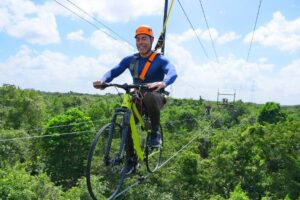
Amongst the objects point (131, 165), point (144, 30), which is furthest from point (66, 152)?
point (144, 30)

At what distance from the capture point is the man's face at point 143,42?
5688 millimetres

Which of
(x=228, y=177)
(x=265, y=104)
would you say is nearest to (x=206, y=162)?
(x=228, y=177)

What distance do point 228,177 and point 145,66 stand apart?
95.8ft

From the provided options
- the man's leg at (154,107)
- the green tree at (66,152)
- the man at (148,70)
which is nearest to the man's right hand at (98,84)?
the man at (148,70)

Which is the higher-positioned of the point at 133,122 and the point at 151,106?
the point at 151,106

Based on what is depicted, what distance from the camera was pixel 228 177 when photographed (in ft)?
109

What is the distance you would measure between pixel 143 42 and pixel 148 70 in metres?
0.43

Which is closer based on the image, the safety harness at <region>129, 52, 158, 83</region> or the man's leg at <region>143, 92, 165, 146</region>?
the man's leg at <region>143, 92, 165, 146</region>

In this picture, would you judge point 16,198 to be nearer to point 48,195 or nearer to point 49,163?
point 48,195

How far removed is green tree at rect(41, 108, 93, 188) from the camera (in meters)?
38.3

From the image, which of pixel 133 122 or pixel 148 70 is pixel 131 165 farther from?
pixel 148 70

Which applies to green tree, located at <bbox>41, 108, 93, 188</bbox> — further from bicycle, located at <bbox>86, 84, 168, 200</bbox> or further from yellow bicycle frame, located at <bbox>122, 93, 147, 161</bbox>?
yellow bicycle frame, located at <bbox>122, 93, 147, 161</bbox>

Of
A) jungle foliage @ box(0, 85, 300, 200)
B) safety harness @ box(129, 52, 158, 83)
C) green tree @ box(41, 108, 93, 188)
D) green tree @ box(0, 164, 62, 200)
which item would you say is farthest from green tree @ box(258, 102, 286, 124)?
safety harness @ box(129, 52, 158, 83)

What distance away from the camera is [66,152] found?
39.6m
